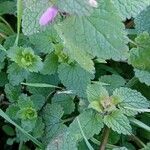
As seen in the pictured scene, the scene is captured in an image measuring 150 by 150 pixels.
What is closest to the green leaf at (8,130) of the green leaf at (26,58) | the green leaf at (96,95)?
the green leaf at (26,58)

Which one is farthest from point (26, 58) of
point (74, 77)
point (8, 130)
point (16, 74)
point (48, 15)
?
point (48, 15)

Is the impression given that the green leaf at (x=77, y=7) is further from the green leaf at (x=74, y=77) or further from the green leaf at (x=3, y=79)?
the green leaf at (x=3, y=79)

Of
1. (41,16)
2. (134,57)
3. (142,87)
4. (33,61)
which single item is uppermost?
(41,16)

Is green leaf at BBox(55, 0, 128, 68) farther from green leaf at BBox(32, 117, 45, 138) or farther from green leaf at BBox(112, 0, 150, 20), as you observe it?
green leaf at BBox(32, 117, 45, 138)

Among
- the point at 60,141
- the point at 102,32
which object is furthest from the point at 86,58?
the point at 60,141

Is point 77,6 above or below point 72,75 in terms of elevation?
above

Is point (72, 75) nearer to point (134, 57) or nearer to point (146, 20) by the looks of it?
point (134, 57)
